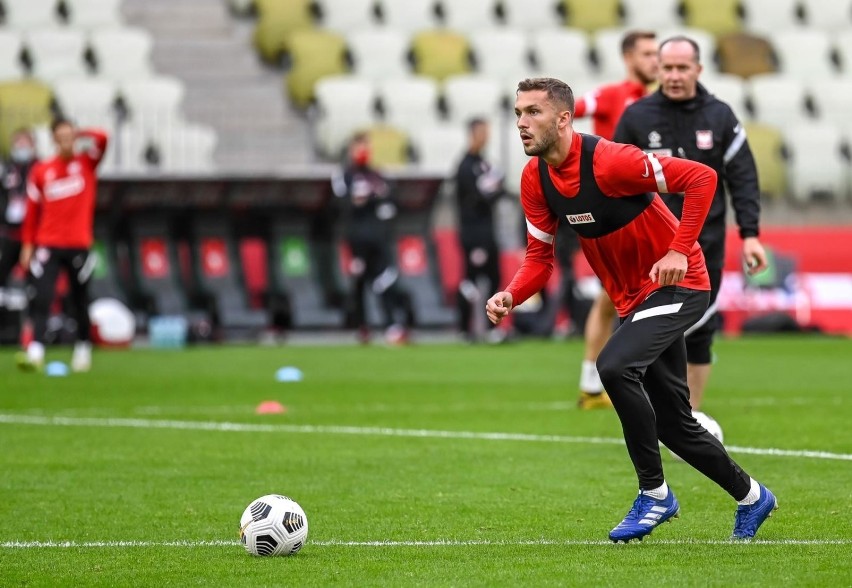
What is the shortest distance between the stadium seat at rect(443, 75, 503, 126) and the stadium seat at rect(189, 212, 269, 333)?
13.2ft

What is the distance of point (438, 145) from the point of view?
23.7m

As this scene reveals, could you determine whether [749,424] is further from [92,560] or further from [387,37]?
[387,37]

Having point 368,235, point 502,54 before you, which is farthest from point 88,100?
point 502,54

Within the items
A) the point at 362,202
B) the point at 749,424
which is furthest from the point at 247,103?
the point at 749,424

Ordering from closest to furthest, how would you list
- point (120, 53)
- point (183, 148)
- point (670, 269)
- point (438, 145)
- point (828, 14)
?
point (670, 269) → point (183, 148) → point (438, 145) → point (120, 53) → point (828, 14)

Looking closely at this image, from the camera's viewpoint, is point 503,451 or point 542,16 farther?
point 542,16

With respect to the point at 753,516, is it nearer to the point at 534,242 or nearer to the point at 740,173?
the point at 534,242

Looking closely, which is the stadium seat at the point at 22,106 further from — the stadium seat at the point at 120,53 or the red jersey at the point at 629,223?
the red jersey at the point at 629,223

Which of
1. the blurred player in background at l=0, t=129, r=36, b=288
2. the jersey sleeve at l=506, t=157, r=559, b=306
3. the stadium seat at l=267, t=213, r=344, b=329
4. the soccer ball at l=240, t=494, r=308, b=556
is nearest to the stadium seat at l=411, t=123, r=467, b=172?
the stadium seat at l=267, t=213, r=344, b=329

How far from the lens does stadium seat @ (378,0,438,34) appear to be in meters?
27.1

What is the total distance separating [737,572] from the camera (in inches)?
218

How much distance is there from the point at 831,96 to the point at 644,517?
69.1ft

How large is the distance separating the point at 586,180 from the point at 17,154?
49.2ft

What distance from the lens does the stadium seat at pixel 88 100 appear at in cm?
2241
